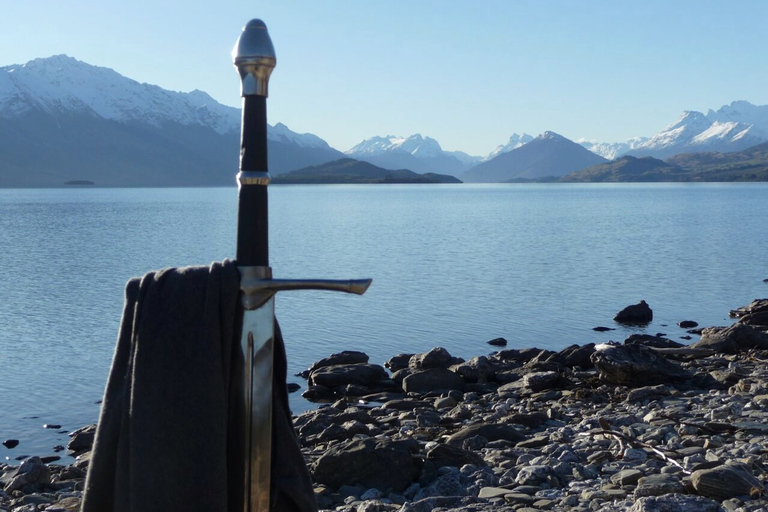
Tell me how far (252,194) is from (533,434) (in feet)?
38.0

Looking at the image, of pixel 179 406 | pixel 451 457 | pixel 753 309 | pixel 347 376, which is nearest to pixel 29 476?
pixel 451 457

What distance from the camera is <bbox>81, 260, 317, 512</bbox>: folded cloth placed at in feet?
10.8

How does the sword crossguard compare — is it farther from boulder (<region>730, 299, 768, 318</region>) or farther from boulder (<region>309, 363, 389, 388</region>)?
boulder (<region>730, 299, 768, 318</region>)

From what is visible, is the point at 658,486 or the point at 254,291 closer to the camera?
the point at 254,291

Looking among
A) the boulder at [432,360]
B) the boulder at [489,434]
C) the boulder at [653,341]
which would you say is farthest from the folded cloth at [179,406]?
the boulder at [653,341]

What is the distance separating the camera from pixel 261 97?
341cm

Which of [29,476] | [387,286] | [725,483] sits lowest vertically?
[387,286]

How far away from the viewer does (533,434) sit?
1422cm

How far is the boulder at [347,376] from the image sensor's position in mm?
21328

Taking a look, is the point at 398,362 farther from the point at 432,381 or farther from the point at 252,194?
the point at 252,194

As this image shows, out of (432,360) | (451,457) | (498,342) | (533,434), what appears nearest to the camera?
(451,457)

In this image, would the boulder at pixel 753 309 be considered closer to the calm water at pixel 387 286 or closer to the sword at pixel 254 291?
the calm water at pixel 387 286

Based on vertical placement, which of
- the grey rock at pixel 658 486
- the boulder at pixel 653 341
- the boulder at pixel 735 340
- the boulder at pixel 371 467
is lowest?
the boulder at pixel 653 341

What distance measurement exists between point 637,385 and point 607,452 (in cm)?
763
